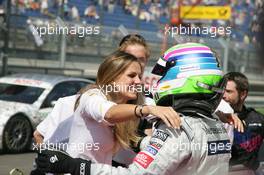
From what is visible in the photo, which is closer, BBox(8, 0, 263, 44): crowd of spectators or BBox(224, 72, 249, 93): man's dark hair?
BBox(224, 72, 249, 93): man's dark hair

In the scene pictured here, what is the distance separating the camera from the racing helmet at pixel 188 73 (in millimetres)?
2318

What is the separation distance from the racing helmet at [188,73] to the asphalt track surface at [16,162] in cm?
630

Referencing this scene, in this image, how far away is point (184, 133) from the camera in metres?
2.22

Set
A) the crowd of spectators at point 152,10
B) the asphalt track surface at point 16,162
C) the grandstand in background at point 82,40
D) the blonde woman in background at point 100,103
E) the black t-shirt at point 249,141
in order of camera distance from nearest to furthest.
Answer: the blonde woman in background at point 100,103
the black t-shirt at point 249,141
the asphalt track surface at point 16,162
the grandstand in background at point 82,40
the crowd of spectators at point 152,10

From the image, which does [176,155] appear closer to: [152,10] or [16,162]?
[16,162]

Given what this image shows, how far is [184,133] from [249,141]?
193cm

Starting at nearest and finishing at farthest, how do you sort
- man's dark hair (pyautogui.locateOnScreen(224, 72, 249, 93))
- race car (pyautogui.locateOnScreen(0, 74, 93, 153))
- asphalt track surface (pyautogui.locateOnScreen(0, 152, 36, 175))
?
man's dark hair (pyautogui.locateOnScreen(224, 72, 249, 93)) < asphalt track surface (pyautogui.locateOnScreen(0, 152, 36, 175)) < race car (pyautogui.locateOnScreen(0, 74, 93, 153))

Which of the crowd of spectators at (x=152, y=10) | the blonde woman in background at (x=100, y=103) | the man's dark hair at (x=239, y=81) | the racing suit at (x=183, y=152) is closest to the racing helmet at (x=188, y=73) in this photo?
the racing suit at (x=183, y=152)

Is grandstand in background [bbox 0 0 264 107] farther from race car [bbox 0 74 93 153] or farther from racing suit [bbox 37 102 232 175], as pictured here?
racing suit [bbox 37 102 232 175]

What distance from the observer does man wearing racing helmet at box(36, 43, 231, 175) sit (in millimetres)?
2180

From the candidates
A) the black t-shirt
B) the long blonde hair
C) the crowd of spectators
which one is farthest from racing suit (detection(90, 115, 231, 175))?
the crowd of spectators

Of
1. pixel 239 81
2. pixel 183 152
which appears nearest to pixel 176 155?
pixel 183 152

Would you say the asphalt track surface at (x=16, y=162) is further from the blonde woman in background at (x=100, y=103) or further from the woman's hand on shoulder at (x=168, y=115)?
the woman's hand on shoulder at (x=168, y=115)

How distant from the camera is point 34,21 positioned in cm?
1677
